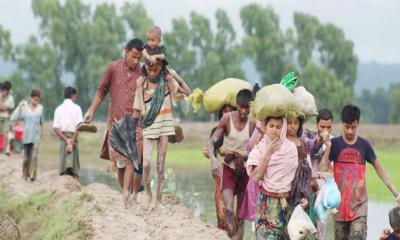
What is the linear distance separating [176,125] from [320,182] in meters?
2.39

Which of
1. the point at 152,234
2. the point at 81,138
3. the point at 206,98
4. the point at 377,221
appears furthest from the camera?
the point at 81,138

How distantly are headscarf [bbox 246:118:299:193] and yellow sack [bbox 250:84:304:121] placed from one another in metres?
0.11

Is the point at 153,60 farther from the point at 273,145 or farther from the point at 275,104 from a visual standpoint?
the point at 273,145

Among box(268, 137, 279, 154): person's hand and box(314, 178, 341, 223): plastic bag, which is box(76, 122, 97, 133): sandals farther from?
box(268, 137, 279, 154): person's hand

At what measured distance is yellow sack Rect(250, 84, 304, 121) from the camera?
7.27m

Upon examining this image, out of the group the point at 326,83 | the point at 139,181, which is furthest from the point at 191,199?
the point at 326,83

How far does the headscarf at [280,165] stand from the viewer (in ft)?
23.8

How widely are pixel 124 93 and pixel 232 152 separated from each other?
184 cm

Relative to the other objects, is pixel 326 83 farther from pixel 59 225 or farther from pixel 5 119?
pixel 59 225

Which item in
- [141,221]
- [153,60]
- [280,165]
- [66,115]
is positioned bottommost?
[141,221]

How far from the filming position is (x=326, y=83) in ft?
230

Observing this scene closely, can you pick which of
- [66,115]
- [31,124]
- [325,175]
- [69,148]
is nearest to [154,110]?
[325,175]

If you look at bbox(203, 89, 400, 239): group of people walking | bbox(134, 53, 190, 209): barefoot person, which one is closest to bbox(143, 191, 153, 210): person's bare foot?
bbox(134, 53, 190, 209): barefoot person

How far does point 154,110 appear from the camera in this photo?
9945 millimetres
